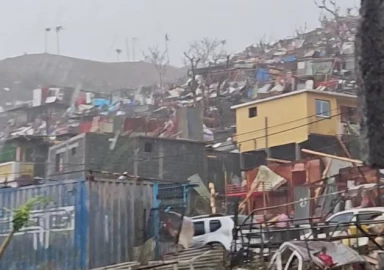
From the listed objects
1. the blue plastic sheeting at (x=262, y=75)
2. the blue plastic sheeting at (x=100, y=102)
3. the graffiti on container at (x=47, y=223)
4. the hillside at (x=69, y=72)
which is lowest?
the graffiti on container at (x=47, y=223)

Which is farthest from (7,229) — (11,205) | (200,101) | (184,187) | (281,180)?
(200,101)

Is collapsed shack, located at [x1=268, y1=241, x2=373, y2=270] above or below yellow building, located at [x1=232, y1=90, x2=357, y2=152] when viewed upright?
below

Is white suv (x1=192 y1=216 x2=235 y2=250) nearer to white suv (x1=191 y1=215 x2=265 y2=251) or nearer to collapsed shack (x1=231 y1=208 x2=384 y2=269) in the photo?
white suv (x1=191 y1=215 x2=265 y2=251)

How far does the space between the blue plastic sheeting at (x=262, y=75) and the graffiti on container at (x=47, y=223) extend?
40090 millimetres

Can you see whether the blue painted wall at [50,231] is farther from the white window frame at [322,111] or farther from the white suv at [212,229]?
the white window frame at [322,111]

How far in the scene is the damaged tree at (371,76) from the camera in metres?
3.75

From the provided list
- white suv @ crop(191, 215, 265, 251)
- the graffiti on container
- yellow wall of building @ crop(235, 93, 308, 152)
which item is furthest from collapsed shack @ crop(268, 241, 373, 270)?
yellow wall of building @ crop(235, 93, 308, 152)

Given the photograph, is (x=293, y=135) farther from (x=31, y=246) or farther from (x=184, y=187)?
(x=31, y=246)

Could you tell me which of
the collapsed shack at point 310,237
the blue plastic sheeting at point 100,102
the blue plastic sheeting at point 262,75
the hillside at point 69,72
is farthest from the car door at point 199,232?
the hillside at point 69,72

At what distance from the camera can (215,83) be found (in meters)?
59.2

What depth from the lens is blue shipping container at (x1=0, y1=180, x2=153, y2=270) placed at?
16.9 metres

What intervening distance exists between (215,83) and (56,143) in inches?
877

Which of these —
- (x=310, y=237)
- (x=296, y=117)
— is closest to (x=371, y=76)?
(x=310, y=237)

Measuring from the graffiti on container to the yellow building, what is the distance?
64.9 ft
